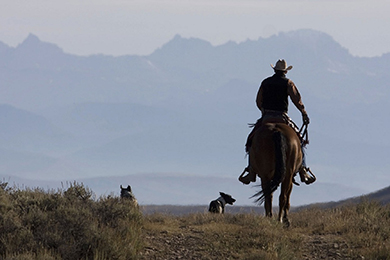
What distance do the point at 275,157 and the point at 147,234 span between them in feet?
9.78

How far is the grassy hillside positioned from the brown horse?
64cm

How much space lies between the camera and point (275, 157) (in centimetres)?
1383

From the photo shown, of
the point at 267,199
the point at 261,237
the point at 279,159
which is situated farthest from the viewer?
the point at 267,199

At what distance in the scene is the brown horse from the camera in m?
13.7

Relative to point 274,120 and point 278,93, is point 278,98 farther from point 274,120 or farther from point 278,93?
point 274,120

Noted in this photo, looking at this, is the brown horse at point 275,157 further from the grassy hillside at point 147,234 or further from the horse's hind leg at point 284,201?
the grassy hillside at point 147,234

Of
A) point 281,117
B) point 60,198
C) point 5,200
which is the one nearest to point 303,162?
point 281,117

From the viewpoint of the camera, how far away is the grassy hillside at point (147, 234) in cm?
1098

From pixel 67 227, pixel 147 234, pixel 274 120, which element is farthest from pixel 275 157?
pixel 67 227

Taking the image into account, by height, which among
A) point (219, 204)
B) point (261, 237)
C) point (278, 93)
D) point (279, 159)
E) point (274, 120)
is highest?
point (278, 93)

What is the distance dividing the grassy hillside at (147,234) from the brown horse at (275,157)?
0.64 meters

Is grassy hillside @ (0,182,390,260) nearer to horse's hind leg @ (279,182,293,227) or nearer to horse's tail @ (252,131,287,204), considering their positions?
horse's hind leg @ (279,182,293,227)

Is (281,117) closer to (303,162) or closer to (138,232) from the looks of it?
(303,162)

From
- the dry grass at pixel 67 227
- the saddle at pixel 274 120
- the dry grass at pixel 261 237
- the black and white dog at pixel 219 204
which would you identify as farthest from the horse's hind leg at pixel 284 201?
the black and white dog at pixel 219 204
